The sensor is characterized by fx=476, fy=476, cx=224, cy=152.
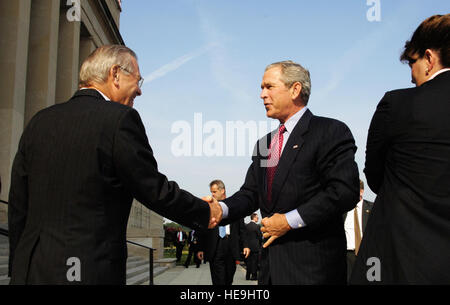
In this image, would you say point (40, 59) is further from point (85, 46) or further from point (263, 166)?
point (263, 166)

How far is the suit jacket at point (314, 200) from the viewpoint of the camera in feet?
9.67

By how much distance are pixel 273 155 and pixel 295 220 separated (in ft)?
2.09

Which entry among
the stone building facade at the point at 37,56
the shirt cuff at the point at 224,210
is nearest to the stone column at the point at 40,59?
the stone building facade at the point at 37,56

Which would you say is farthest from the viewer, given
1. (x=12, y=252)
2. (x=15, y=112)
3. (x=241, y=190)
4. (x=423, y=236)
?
(x=15, y=112)

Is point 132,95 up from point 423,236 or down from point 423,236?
up

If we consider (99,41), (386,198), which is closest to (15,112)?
(99,41)

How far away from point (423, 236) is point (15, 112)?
1517cm

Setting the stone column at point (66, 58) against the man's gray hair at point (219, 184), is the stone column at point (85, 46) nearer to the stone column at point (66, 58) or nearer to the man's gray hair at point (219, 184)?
the stone column at point (66, 58)

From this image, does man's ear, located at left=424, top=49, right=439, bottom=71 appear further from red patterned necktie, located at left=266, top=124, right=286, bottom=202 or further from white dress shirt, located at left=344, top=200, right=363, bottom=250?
white dress shirt, located at left=344, top=200, right=363, bottom=250

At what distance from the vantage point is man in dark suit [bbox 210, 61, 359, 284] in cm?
296

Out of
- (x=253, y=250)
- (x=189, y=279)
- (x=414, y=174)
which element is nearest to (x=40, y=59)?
(x=189, y=279)

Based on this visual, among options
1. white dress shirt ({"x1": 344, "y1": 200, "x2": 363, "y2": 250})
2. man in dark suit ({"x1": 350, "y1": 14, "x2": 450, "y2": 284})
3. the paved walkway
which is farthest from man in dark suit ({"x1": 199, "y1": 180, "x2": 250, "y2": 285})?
the paved walkway
